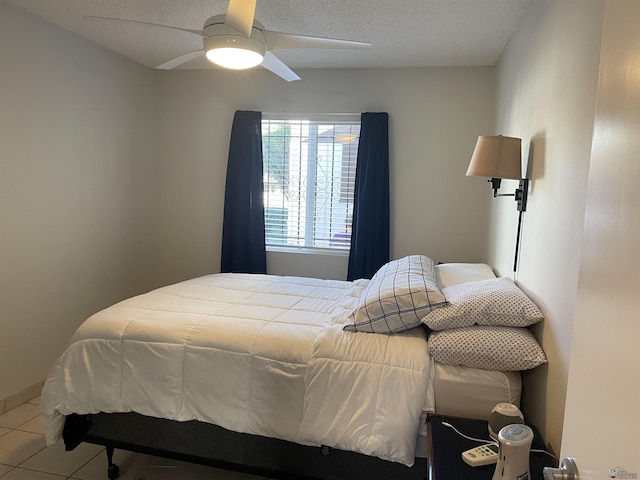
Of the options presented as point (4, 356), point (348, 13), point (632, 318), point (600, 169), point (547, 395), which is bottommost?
point (4, 356)

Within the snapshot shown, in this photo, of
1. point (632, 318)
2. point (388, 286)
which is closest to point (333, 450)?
point (388, 286)

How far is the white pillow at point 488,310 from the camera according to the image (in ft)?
5.78

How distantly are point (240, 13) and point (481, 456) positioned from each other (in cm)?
193

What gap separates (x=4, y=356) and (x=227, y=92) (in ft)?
8.82

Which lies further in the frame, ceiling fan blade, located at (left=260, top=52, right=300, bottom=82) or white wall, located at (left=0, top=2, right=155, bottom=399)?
white wall, located at (left=0, top=2, right=155, bottom=399)

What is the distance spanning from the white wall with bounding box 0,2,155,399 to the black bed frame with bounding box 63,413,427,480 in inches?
47.6

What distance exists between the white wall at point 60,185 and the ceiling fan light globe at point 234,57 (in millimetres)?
1330

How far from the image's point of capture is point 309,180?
4.05 metres

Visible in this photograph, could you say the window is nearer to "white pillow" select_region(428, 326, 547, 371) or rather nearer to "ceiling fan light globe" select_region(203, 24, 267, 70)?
"ceiling fan light globe" select_region(203, 24, 267, 70)

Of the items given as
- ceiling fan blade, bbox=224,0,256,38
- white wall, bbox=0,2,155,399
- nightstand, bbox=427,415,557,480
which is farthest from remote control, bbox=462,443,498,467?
white wall, bbox=0,2,155,399

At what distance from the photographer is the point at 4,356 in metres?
2.78

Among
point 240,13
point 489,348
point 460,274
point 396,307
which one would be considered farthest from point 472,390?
point 240,13

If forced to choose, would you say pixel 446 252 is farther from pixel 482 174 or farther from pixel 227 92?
pixel 227 92

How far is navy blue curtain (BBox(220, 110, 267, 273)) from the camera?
392 cm
